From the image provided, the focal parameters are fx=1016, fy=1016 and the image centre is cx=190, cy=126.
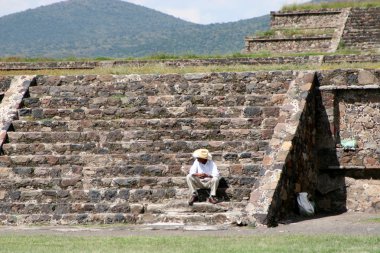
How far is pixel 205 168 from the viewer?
16766 mm

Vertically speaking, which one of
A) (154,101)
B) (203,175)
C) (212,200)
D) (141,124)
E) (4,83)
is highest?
(4,83)

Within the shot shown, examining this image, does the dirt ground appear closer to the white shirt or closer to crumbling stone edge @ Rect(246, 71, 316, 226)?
crumbling stone edge @ Rect(246, 71, 316, 226)

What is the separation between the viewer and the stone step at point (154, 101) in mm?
18734

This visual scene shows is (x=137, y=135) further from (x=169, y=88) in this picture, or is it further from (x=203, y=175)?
(x=203, y=175)

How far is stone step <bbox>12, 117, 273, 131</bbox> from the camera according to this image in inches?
714

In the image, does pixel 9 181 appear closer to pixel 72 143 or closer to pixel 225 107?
pixel 72 143

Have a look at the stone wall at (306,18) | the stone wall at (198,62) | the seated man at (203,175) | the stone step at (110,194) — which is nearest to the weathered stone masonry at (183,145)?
the stone step at (110,194)

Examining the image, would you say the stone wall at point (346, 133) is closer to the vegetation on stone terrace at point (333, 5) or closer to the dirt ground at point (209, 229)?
the dirt ground at point (209, 229)

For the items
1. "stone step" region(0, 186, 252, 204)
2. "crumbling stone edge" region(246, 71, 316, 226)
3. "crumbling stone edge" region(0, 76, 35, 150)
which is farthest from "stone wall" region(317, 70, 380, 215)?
"crumbling stone edge" region(0, 76, 35, 150)

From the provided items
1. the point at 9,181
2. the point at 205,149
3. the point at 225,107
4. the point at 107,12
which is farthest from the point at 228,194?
the point at 107,12

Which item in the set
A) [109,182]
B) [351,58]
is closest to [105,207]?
[109,182]

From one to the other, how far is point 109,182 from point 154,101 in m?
2.56

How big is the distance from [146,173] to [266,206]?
100 inches

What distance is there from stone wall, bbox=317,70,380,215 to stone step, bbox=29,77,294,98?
0.88 meters
